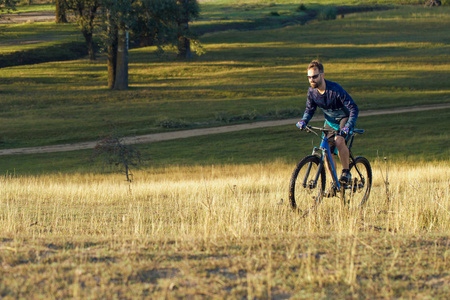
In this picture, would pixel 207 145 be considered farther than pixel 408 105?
No

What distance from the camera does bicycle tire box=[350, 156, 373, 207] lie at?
9344mm

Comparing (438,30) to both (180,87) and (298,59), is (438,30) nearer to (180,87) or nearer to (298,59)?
(298,59)

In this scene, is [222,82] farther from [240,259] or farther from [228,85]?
[240,259]

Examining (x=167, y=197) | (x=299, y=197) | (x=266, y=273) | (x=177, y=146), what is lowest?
(x=177, y=146)

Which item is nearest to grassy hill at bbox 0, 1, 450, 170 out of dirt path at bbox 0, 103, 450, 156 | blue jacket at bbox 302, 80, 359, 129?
dirt path at bbox 0, 103, 450, 156

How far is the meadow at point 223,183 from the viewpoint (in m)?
4.75

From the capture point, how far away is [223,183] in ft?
48.7

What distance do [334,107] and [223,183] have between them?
653 centimetres

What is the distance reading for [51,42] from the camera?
70.8 m

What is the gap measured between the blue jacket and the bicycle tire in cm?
100

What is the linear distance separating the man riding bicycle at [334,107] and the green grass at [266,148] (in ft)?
47.2

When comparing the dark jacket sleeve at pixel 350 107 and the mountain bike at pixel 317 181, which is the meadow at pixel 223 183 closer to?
the mountain bike at pixel 317 181

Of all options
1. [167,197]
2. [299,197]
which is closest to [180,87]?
[167,197]

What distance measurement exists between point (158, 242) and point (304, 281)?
6.41ft
